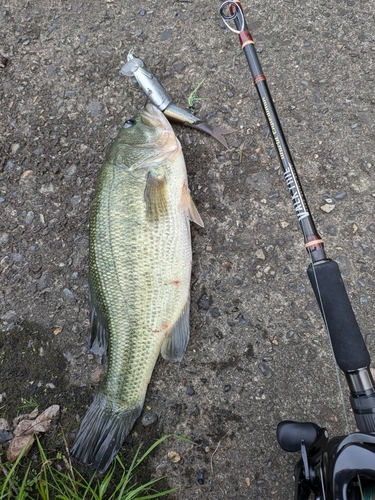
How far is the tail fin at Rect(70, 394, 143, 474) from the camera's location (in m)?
2.51

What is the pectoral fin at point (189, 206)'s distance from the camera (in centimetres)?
272

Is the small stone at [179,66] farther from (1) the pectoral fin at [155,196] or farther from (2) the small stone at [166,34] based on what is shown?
(1) the pectoral fin at [155,196]

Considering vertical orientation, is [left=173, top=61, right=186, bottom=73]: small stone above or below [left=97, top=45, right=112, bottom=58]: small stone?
below

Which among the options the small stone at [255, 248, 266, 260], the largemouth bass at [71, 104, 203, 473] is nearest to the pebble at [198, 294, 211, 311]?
the largemouth bass at [71, 104, 203, 473]

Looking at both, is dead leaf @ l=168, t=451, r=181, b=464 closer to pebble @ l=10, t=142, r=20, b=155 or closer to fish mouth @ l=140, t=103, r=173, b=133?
fish mouth @ l=140, t=103, r=173, b=133

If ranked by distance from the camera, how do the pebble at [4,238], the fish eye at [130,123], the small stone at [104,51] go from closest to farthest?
the fish eye at [130,123]
the pebble at [4,238]
the small stone at [104,51]

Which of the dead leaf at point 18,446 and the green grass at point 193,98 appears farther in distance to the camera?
the green grass at point 193,98

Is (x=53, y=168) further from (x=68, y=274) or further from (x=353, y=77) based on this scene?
(x=353, y=77)

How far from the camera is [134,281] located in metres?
2.55

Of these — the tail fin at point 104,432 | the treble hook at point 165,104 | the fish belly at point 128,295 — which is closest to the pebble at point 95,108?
the treble hook at point 165,104

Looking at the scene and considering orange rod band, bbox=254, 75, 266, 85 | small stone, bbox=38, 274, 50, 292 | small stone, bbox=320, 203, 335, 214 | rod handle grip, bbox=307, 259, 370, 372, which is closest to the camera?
rod handle grip, bbox=307, 259, 370, 372

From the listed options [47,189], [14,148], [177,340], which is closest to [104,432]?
[177,340]

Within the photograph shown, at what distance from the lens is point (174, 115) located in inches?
115

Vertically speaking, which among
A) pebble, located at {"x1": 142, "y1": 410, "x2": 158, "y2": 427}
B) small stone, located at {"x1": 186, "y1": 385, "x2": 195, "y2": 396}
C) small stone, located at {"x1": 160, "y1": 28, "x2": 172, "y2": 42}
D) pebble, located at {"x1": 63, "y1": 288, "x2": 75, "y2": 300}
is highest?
small stone, located at {"x1": 160, "y1": 28, "x2": 172, "y2": 42}
